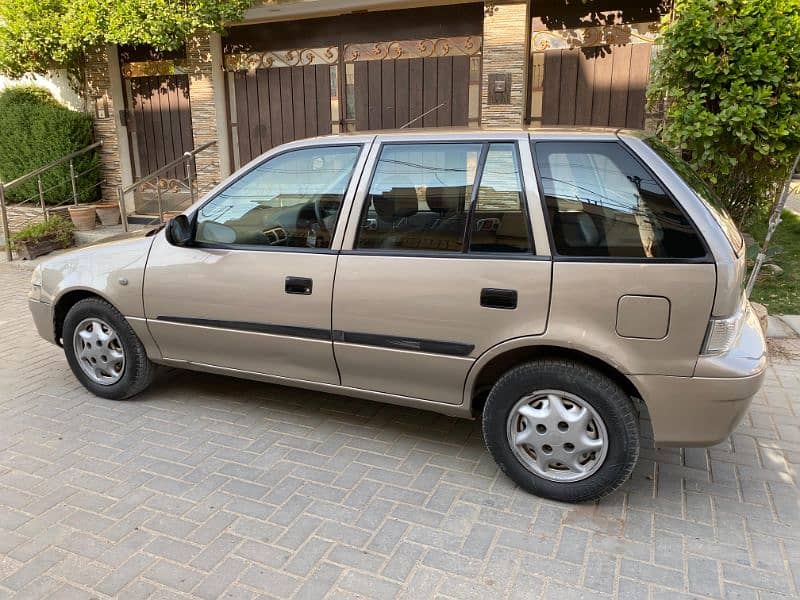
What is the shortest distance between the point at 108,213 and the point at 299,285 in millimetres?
7944

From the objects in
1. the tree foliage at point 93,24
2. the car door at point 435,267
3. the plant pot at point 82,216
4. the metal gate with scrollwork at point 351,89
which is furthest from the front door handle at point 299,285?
the plant pot at point 82,216

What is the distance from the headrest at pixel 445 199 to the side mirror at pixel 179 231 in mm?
1483

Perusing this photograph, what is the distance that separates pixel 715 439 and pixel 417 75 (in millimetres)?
6675

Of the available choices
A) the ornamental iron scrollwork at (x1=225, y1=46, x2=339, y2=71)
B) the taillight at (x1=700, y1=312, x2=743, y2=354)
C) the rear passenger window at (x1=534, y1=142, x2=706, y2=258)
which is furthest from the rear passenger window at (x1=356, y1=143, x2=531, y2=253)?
the ornamental iron scrollwork at (x1=225, y1=46, x2=339, y2=71)

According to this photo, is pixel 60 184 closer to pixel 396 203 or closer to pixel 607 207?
pixel 396 203

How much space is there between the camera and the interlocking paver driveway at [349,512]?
2.59 metres

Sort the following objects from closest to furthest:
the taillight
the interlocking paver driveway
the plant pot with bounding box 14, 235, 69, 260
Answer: the interlocking paver driveway
the taillight
the plant pot with bounding box 14, 235, 69, 260

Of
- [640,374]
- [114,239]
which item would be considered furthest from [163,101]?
[640,374]

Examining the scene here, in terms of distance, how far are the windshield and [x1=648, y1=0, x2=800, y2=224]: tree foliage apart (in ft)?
9.32

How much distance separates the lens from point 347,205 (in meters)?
3.43

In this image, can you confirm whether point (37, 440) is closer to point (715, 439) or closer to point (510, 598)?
point (510, 598)

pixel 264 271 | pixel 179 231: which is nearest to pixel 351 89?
pixel 179 231

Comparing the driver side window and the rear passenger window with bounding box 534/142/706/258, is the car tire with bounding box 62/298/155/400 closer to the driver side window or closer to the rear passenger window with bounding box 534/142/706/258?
the driver side window

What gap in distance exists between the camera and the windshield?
285 cm
